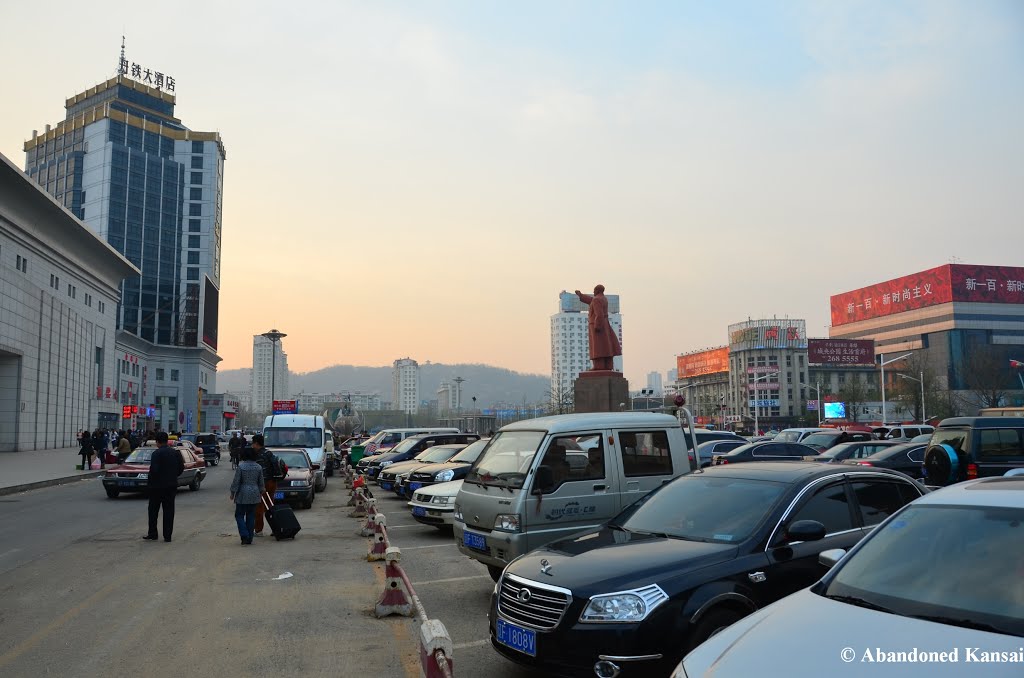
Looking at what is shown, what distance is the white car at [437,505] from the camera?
12977 millimetres

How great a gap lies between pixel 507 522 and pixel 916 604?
4.99 m

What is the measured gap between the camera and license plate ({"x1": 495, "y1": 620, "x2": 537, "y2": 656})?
5078 millimetres

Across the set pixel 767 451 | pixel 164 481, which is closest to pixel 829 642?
pixel 164 481

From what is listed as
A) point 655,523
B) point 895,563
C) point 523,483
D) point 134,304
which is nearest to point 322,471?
point 523,483

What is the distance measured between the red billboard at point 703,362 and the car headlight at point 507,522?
4828 inches

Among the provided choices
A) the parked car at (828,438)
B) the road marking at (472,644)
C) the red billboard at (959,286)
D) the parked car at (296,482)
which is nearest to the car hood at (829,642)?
the road marking at (472,644)

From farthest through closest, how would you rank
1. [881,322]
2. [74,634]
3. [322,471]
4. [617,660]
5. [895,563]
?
[881,322]
[322,471]
[74,634]
[617,660]
[895,563]

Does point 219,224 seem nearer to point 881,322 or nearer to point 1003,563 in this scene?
point 881,322

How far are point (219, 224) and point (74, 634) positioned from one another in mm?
113720

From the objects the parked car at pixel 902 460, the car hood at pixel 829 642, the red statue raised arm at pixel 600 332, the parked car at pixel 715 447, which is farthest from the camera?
the red statue raised arm at pixel 600 332

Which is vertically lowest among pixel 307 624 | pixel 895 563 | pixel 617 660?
pixel 307 624

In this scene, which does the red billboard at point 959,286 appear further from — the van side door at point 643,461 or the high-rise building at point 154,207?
the van side door at point 643,461

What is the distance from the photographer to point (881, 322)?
121 metres

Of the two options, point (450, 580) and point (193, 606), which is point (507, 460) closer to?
point (450, 580)
